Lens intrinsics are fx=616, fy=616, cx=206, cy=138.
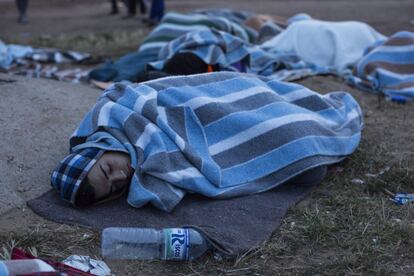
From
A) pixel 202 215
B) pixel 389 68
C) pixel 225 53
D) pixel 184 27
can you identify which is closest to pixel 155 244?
pixel 202 215

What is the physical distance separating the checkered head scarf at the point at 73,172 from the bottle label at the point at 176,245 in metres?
0.56

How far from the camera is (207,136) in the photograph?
3107 mm

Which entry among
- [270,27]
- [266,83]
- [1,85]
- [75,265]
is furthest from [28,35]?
[75,265]

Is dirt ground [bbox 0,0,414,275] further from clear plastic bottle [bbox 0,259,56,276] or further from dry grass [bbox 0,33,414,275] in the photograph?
clear plastic bottle [bbox 0,259,56,276]

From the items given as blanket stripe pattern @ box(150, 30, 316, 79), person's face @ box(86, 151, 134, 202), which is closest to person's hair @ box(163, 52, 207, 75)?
blanket stripe pattern @ box(150, 30, 316, 79)

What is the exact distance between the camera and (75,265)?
2293 mm

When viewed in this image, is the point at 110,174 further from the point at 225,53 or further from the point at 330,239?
the point at 225,53

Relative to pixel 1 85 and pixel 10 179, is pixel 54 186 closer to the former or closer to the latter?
pixel 10 179

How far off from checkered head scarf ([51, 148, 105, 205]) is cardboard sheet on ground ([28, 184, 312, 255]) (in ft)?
0.28

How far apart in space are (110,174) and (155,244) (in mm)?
485

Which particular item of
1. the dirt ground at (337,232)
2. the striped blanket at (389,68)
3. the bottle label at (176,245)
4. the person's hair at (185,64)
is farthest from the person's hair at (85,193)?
the striped blanket at (389,68)

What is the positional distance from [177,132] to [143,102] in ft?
0.74

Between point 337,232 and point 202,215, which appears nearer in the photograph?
point 337,232

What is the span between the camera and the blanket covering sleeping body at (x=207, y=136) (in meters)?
2.86
